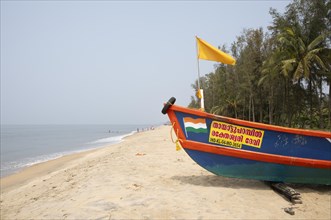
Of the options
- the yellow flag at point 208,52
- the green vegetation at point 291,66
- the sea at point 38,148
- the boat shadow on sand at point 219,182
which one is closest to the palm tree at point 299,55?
the green vegetation at point 291,66

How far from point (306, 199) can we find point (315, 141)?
1345mm

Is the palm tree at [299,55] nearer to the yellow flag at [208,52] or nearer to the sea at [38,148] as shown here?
the yellow flag at [208,52]

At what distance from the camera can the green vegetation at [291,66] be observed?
2131 cm

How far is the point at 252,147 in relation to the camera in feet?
22.1

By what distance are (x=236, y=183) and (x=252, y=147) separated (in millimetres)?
1062

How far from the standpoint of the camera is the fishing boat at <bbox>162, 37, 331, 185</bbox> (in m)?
6.68

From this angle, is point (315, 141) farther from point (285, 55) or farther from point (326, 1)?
point (326, 1)

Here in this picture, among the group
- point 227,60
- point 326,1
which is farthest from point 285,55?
point 227,60

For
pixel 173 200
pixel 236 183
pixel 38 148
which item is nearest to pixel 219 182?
pixel 236 183

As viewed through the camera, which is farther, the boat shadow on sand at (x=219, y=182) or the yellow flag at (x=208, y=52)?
the yellow flag at (x=208, y=52)

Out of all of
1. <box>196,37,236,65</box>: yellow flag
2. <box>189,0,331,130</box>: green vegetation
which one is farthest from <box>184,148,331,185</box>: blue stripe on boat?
<box>189,0,331,130</box>: green vegetation

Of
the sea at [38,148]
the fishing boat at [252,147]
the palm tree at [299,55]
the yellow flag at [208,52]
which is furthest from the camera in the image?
the sea at [38,148]

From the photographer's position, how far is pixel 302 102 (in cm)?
2534

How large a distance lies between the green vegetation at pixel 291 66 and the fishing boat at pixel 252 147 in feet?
47.9
